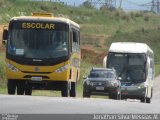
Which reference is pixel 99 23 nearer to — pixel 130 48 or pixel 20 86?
pixel 130 48

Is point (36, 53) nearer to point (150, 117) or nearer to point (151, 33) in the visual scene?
point (150, 117)

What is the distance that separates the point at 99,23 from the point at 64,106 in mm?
101971

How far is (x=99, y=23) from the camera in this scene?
10625cm

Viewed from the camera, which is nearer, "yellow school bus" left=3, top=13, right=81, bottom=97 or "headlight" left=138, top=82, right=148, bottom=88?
"yellow school bus" left=3, top=13, right=81, bottom=97

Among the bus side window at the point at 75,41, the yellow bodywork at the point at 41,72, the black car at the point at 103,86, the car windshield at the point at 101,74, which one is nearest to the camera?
the yellow bodywork at the point at 41,72

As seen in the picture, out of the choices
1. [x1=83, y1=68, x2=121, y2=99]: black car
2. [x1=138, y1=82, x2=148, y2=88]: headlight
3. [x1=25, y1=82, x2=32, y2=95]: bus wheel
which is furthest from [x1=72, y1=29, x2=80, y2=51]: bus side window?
[x1=138, y1=82, x2=148, y2=88]: headlight

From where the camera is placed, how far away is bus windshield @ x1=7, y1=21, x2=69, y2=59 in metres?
23.3

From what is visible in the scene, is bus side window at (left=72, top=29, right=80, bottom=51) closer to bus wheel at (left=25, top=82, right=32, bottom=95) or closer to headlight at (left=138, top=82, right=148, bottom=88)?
bus wheel at (left=25, top=82, right=32, bottom=95)

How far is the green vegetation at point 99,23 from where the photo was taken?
75.3m

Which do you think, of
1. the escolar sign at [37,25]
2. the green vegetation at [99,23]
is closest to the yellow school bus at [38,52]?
the escolar sign at [37,25]

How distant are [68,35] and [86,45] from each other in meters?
52.6

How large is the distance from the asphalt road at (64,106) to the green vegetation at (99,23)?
134 feet

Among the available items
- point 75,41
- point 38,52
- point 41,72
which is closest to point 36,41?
point 38,52

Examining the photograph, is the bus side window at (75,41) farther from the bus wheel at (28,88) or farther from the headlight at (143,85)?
the headlight at (143,85)
